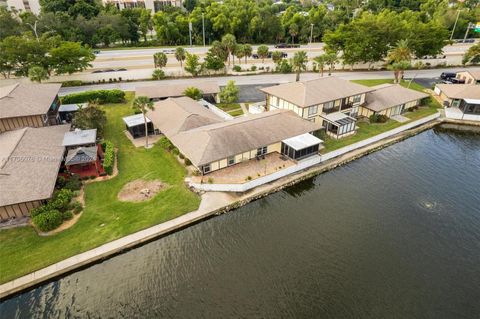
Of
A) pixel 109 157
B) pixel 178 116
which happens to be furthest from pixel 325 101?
pixel 109 157

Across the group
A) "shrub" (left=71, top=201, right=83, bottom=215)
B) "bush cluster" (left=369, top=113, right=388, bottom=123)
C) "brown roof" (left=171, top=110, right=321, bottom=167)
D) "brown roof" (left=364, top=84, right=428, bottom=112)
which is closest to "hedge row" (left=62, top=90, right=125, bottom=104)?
"brown roof" (left=171, top=110, right=321, bottom=167)

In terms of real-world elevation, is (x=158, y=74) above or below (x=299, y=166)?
above

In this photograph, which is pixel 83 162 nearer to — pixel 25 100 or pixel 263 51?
pixel 25 100

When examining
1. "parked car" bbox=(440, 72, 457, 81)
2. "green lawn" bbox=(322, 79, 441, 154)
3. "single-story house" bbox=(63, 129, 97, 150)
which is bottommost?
"green lawn" bbox=(322, 79, 441, 154)

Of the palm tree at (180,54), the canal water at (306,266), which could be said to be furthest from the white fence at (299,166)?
the palm tree at (180,54)

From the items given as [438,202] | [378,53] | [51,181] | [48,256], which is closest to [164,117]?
[51,181]

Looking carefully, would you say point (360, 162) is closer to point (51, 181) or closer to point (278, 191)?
point (278, 191)

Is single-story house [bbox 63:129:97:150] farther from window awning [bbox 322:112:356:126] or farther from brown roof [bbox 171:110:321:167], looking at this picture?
window awning [bbox 322:112:356:126]
